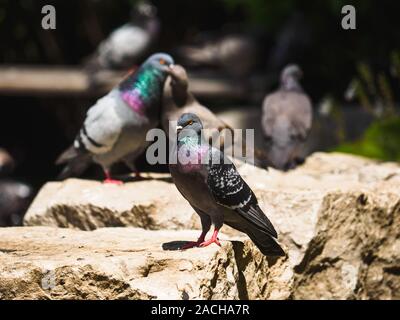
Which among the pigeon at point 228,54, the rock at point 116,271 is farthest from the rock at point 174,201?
→ the pigeon at point 228,54

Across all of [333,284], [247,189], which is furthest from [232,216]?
[333,284]

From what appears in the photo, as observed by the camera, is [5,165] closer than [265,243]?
No

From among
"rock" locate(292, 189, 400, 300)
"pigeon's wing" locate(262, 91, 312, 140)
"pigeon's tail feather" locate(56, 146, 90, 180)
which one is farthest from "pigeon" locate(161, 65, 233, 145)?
"rock" locate(292, 189, 400, 300)

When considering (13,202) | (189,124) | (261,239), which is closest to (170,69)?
(189,124)

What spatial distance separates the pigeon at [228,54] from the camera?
40.4 feet

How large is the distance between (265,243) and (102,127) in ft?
6.72

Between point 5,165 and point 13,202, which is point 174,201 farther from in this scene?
point 5,165

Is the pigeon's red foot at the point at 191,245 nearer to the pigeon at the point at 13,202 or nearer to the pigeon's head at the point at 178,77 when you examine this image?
the pigeon's head at the point at 178,77

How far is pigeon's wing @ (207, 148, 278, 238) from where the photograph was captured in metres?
4.60

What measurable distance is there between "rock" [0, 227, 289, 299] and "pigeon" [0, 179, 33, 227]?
3.85m

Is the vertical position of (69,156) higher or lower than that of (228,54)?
higher

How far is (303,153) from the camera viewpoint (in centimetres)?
1002

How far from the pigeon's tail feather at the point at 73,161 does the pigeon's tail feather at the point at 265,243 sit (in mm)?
2294

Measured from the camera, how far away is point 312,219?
5.74 m
